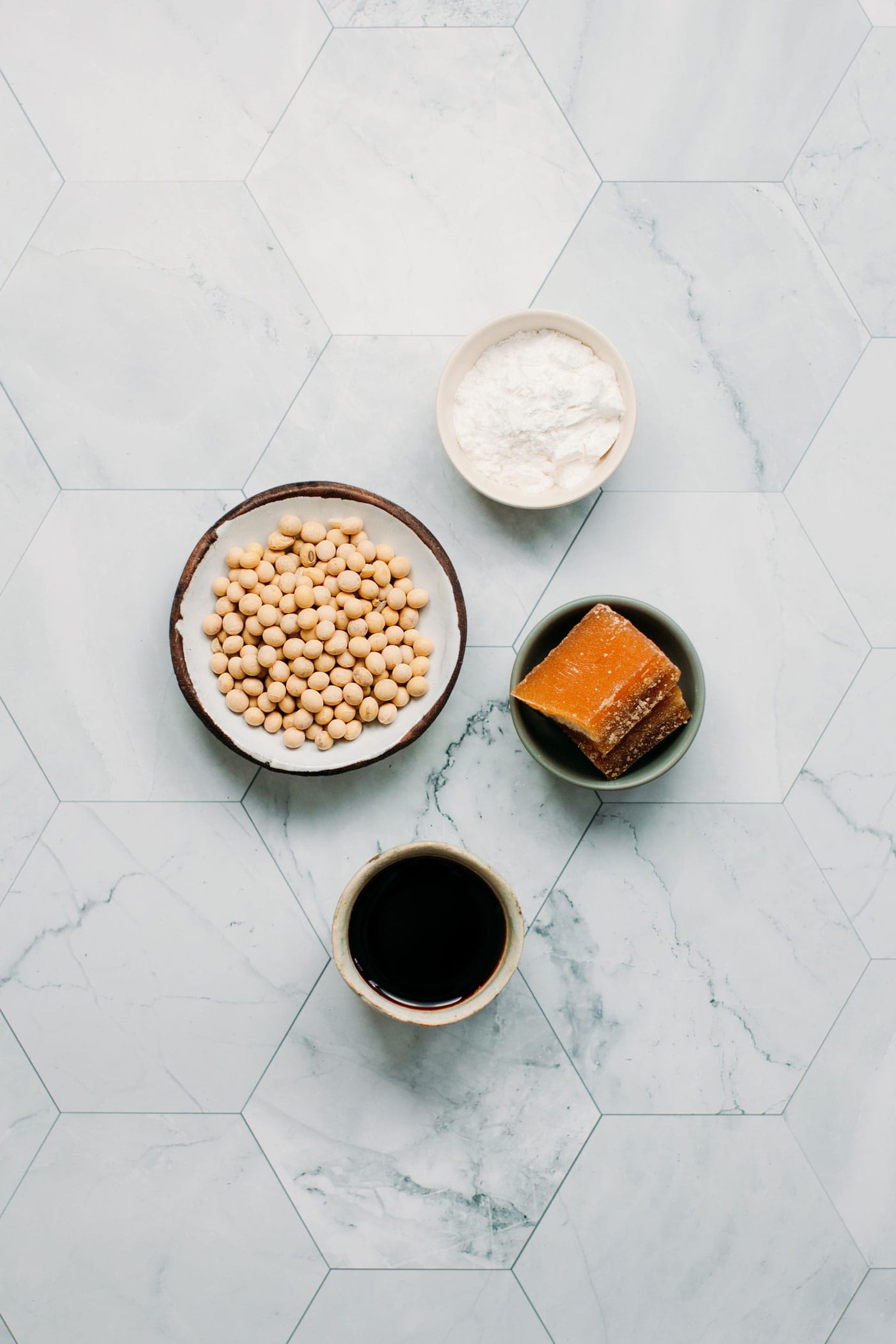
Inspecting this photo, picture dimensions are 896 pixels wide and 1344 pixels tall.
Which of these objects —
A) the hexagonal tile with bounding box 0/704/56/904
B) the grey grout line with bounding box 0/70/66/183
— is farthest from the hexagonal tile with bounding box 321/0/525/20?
the hexagonal tile with bounding box 0/704/56/904

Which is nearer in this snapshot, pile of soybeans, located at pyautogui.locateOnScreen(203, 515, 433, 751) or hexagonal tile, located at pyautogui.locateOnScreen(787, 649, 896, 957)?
pile of soybeans, located at pyautogui.locateOnScreen(203, 515, 433, 751)

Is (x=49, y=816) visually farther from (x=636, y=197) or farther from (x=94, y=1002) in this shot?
(x=636, y=197)

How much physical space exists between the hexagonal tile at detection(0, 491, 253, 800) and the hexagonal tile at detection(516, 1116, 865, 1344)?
0.74 meters

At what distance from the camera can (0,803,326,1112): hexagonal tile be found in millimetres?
1231

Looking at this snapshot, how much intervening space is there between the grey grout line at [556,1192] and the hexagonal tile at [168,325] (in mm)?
1008

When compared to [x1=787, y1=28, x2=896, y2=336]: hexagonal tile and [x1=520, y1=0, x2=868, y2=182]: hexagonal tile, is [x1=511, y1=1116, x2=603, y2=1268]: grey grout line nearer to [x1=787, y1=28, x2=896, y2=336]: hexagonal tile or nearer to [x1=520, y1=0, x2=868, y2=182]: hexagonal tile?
[x1=787, y1=28, x2=896, y2=336]: hexagonal tile

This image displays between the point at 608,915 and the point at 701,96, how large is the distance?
1131 mm

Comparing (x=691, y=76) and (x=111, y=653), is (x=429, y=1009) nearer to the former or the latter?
(x=111, y=653)

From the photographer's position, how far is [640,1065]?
1.24 m

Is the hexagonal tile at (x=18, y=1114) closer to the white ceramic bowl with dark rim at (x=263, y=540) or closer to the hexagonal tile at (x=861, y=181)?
the white ceramic bowl with dark rim at (x=263, y=540)

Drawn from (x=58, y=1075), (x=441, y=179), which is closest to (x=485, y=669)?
(x=441, y=179)

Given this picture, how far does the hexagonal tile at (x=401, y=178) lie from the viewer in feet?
4.04

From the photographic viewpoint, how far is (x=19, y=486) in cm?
124

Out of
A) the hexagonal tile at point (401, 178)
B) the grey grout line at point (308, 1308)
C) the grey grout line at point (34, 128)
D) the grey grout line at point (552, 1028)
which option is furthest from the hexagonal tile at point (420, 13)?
the grey grout line at point (308, 1308)
